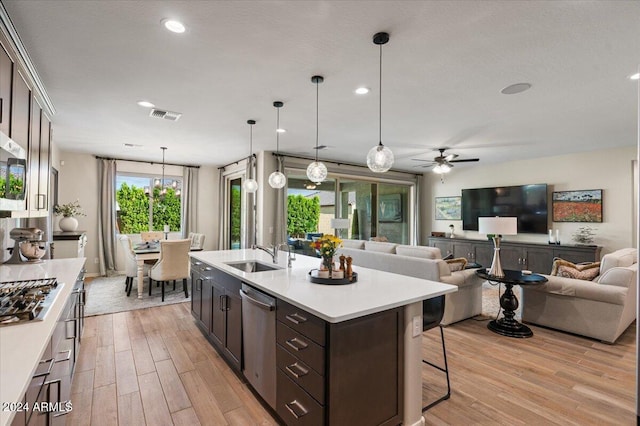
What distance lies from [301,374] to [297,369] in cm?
5

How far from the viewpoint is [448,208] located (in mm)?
8484

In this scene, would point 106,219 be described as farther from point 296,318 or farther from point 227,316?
point 296,318

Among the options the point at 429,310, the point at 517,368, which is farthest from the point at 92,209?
the point at 517,368

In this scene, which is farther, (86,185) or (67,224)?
(86,185)

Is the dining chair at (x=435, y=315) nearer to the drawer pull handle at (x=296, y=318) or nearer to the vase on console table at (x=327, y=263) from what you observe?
the vase on console table at (x=327, y=263)

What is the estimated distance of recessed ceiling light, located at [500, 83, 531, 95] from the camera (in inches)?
120

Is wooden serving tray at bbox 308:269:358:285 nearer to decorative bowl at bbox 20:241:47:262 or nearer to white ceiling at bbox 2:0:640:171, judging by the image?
white ceiling at bbox 2:0:640:171

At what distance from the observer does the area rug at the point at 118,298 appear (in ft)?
14.6

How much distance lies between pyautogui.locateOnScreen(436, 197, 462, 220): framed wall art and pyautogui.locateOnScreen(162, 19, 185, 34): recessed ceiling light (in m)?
7.72

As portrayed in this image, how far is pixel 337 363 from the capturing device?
1644mm

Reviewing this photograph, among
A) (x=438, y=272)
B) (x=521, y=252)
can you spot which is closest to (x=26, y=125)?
(x=438, y=272)

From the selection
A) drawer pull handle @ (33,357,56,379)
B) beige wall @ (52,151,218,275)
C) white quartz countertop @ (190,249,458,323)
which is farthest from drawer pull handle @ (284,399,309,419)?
beige wall @ (52,151,218,275)

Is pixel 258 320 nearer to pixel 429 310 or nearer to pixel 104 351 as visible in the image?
pixel 429 310

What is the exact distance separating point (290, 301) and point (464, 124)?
150 inches
